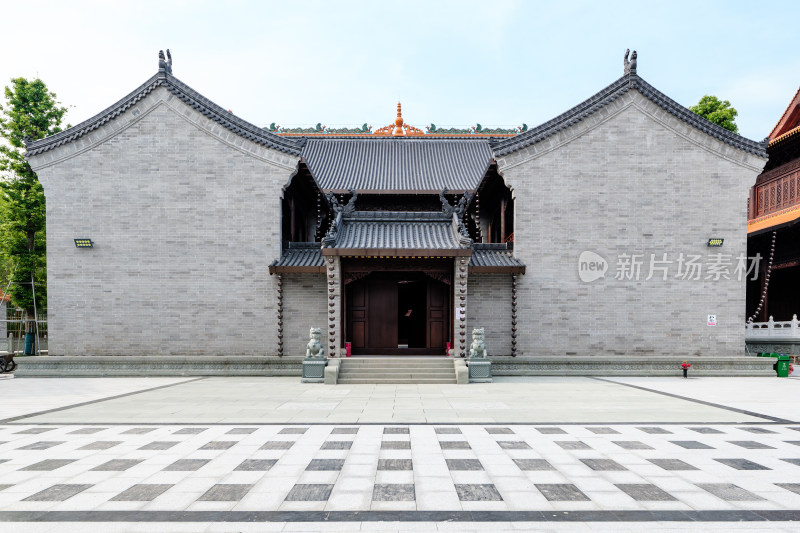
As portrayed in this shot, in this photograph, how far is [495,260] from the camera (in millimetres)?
14164

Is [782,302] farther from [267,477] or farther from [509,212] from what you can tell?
[267,477]

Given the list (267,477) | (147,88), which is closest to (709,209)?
(267,477)

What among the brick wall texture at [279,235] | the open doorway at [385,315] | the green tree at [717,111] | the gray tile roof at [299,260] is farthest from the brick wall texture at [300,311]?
the green tree at [717,111]

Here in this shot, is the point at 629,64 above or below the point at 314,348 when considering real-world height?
above

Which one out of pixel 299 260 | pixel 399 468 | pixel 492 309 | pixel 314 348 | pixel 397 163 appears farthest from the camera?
pixel 397 163

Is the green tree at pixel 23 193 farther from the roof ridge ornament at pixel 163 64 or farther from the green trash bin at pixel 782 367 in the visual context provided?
the green trash bin at pixel 782 367

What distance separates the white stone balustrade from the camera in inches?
651

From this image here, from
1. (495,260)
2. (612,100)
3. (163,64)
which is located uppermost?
(163,64)

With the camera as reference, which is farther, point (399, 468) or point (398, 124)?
point (398, 124)

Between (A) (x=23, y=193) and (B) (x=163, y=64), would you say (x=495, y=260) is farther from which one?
(A) (x=23, y=193)

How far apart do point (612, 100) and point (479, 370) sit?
9964 mm

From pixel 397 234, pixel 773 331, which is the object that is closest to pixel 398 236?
pixel 397 234

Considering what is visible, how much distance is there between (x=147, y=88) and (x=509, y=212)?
13131mm

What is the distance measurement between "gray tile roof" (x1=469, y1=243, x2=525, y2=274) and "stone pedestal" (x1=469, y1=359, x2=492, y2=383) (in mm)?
3093
